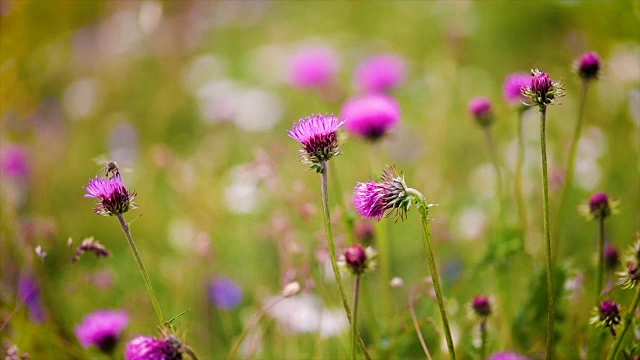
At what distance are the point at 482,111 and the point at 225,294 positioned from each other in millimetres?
651

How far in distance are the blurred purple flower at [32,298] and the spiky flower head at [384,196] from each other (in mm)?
862

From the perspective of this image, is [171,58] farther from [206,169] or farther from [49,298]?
[49,298]

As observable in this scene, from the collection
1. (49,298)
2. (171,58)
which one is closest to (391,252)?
(49,298)

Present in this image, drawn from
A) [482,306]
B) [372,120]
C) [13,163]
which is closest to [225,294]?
[372,120]

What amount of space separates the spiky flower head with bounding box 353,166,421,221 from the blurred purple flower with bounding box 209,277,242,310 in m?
0.71

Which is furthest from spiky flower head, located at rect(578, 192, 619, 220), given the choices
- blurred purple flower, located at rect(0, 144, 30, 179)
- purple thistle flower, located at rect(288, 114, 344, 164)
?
blurred purple flower, located at rect(0, 144, 30, 179)

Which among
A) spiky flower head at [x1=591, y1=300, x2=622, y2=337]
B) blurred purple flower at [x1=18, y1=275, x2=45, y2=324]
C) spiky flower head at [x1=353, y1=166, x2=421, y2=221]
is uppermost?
blurred purple flower at [x1=18, y1=275, x2=45, y2=324]

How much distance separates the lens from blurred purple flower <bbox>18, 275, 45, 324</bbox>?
3.95 feet

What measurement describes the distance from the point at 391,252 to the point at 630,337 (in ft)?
2.62

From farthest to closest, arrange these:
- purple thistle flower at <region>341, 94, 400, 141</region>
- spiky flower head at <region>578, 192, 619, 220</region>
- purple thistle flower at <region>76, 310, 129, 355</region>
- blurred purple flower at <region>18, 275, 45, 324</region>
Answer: blurred purple flower at <region>18, 275, 45, 324</region> < purple thistle flower at <region>341, 94, 400, 141</region> < purple thistle flower at <region>76, 310, 129, 355</region> < spiky flower head at <region>578, 192, 619, 220</region>

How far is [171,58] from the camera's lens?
2342mm

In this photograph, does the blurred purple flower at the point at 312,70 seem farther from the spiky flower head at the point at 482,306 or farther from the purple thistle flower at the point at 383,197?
the purple thistle flower at the point at 383,197

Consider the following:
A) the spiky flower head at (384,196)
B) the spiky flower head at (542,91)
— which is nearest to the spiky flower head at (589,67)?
the spiky flower head at (542,91)

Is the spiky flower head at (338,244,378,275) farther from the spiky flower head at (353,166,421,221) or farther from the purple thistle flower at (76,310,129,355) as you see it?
the purple thistle flower at (76,310,129,355)
